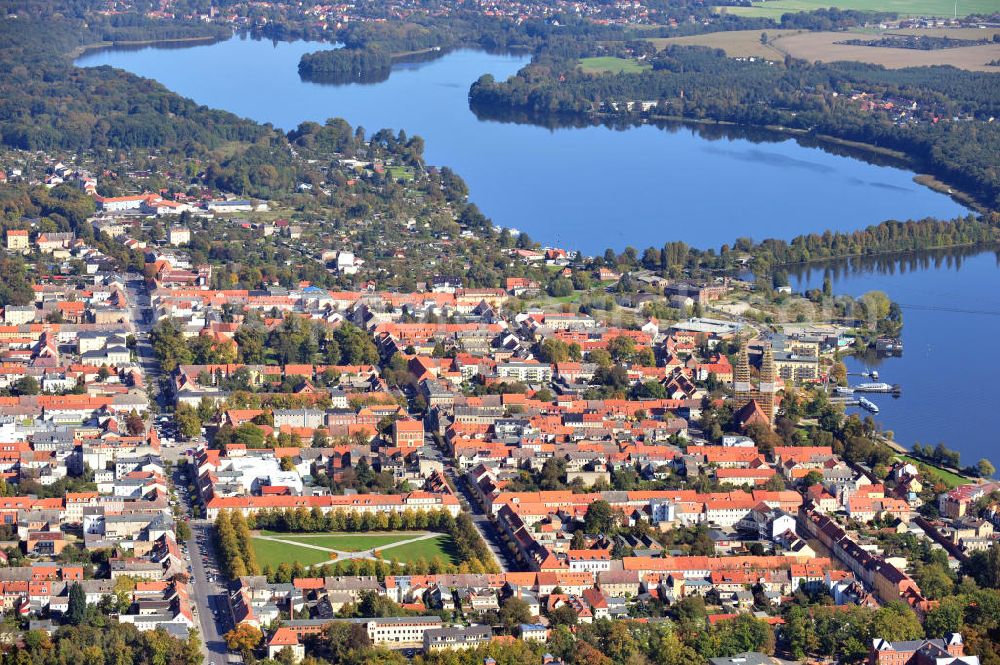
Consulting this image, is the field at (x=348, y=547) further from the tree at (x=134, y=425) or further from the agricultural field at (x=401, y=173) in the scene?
the agricultural field at (x=401, y=173)

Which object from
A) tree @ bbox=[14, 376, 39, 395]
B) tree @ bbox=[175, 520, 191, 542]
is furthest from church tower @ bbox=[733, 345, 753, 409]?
tree @ bbox=[14, 376, 39, 395]

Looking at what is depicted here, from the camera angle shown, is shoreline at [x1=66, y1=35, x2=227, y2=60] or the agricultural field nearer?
the agricultural field

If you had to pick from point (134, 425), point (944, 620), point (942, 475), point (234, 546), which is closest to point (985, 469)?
point (942, 475)

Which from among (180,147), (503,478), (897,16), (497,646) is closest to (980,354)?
(503,478)

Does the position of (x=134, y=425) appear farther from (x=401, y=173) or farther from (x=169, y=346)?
(x=401, y=173)

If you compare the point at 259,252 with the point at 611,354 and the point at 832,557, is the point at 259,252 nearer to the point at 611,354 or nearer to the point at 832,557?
the point at 611,354

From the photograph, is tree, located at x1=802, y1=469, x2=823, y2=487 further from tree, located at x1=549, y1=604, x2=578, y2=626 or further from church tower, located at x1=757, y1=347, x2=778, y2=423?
tree, located at x1=549, y1=604, x2=578, y2=626

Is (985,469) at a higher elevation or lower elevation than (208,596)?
lower
